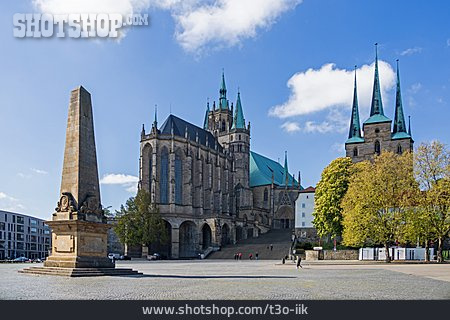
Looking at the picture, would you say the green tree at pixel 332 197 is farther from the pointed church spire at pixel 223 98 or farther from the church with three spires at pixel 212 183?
the pointed church spire at pixel 223 98

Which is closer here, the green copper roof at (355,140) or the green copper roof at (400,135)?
the green copper roof at (400,135)

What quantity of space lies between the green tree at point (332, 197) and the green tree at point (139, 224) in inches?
909

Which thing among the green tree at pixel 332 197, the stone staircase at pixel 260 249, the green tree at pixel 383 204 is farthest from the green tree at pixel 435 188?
the stone staircase at pixel 260 249

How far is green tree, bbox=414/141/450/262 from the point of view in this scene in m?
40.2

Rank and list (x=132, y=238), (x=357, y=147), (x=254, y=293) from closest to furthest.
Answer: (x=254, y=293) < (x=132, y=238) < (x=357, y=147)

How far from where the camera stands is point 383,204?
42.0 m

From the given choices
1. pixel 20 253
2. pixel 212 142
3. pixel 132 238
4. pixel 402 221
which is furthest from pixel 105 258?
pixel 20 253

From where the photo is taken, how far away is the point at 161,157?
7394 cm

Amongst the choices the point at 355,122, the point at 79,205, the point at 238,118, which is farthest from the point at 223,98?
the point at 79,205

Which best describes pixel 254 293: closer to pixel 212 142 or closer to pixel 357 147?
pixel 357 147

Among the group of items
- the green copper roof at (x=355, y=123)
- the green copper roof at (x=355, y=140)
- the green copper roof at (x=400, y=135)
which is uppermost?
the green copper roof at (x=355, y=123)

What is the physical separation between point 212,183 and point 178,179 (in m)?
Result: 9.29
